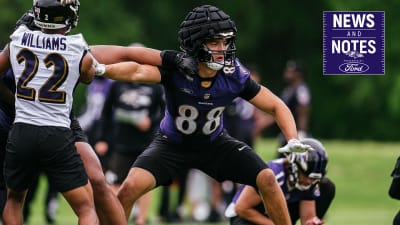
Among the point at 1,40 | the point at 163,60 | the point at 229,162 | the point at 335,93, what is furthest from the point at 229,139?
the point at 335,93

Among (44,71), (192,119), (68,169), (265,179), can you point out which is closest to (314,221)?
(265,179)

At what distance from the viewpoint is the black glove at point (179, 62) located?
30.9ft

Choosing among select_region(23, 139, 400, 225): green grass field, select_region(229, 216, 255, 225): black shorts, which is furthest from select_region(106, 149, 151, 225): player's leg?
select_region(23, 139, 400, 225): green grass field

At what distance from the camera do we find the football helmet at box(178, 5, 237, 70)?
31.2 ft

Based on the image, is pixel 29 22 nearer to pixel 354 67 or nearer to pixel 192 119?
pixel 192 119

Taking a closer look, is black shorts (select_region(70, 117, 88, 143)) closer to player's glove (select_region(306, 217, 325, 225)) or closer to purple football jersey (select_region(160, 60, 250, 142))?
purple football jersey (select_region(160, 60, 250, 142))

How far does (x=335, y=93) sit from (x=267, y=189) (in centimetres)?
3123

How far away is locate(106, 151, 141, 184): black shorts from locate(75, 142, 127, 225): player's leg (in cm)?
431

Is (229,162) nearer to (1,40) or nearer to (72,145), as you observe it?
(72,145)

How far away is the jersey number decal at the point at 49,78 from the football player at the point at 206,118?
795 millimetres

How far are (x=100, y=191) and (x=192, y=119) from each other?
992mm

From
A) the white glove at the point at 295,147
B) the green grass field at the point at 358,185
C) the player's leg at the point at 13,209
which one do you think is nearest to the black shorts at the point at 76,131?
the player's leg at the point at 13,209

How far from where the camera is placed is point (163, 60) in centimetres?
945

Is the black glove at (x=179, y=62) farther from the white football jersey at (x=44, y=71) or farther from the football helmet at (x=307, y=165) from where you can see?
the football helmet at (x=307, y=165)
